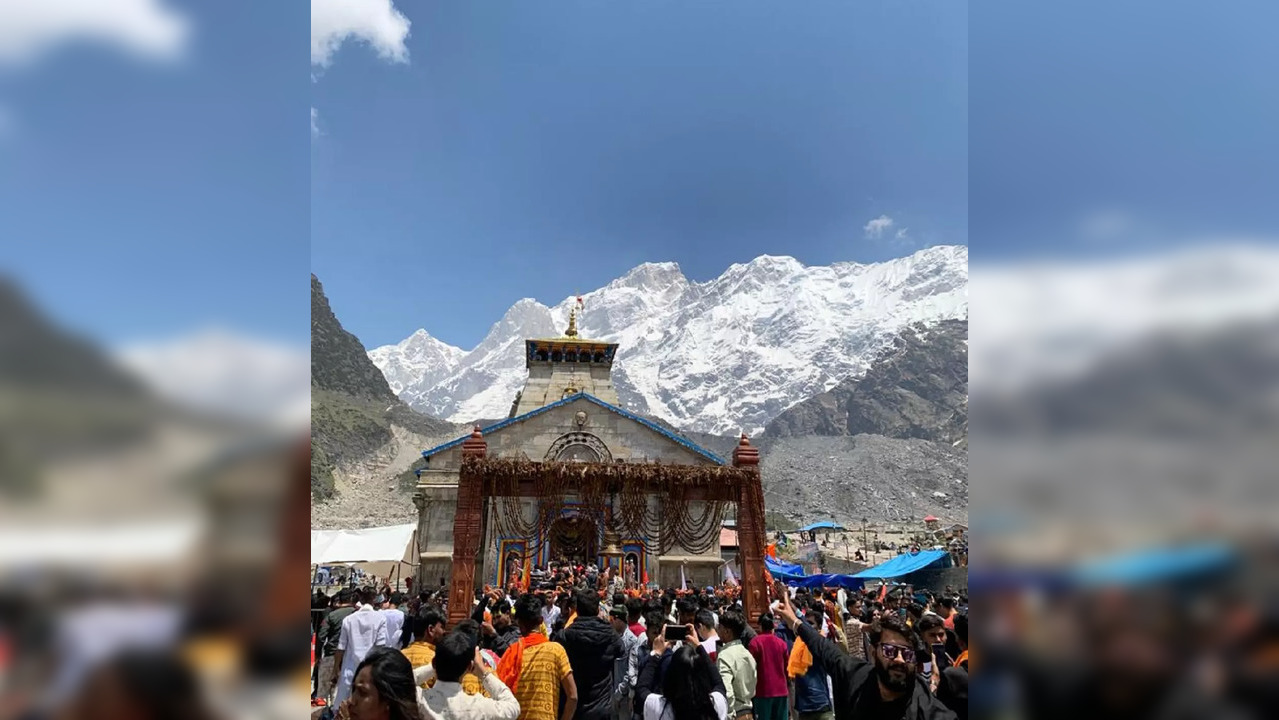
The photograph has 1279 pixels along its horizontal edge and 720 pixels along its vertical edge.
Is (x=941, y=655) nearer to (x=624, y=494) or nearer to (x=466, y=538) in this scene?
(x=624, y=494)

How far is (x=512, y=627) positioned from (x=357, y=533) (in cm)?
1373

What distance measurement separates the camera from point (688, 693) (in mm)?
4707

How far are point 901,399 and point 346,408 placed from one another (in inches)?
3624

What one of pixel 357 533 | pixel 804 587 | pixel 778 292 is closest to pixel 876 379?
pixel 778 292

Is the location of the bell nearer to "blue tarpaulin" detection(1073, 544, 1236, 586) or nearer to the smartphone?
the smartphone

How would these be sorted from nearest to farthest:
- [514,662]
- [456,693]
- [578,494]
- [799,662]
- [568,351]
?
1. [456,693]
2. [514,662]
3. [799,662]
4. [578,494]
5. [568,351]

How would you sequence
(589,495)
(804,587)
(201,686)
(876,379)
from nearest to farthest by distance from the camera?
(201,686) → (589,495) → (804,587) → (876,379)

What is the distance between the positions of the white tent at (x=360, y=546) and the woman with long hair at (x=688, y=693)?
14862 millimetres

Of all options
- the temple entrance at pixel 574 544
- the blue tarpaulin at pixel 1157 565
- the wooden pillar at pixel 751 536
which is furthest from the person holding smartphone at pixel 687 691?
the temple entrance at pixel 574 544

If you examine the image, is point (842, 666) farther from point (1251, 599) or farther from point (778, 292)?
point (778, 292)

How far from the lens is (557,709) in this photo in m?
4.48

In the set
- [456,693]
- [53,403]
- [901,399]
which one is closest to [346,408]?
[456,693]

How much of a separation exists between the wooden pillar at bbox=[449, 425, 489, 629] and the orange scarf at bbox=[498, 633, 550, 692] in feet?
18.0

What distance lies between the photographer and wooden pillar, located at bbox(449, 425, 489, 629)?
33.1 ft
